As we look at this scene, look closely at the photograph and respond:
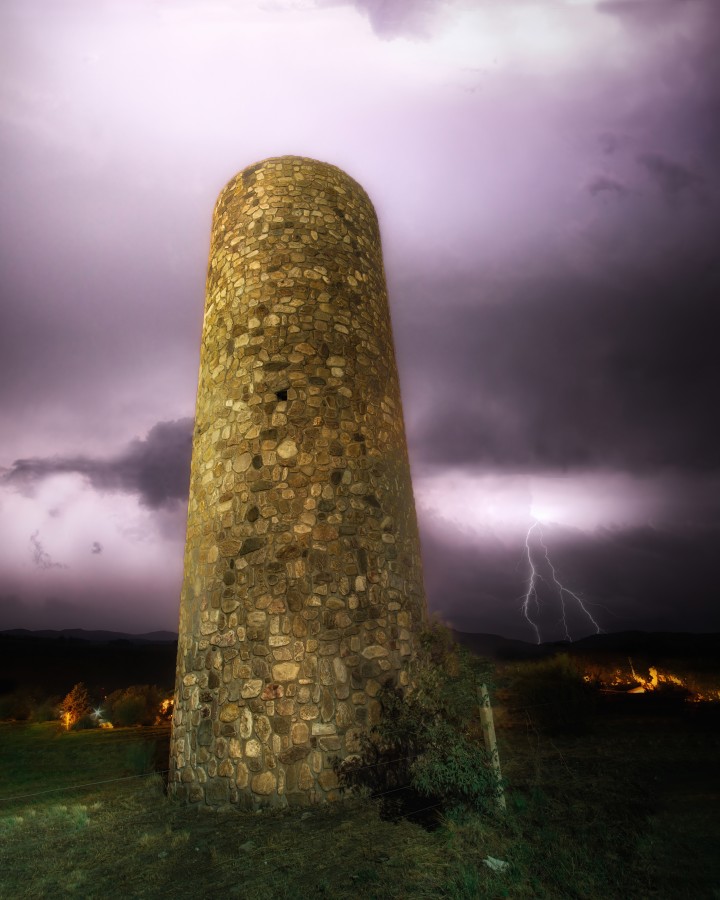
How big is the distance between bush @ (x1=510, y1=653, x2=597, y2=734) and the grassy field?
2.97m

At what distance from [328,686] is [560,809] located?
2484 millimetres

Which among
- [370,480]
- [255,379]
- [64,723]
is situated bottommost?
[64,723]

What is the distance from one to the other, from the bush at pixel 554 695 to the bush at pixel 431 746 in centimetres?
376

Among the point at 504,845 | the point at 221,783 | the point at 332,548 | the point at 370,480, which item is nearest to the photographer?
the point at 504,845

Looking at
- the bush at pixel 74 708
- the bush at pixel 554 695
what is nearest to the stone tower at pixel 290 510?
the bush at pixel 554 695

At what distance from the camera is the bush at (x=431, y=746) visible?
4.54m

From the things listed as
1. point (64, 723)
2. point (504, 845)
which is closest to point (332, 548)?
point (504, 845)

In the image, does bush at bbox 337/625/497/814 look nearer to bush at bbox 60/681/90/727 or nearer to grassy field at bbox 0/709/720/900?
grassy field at bbox 0/709/720/900

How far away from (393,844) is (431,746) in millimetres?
987

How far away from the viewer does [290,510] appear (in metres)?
6.11

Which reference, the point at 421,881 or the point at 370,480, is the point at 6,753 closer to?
the point at 370,480

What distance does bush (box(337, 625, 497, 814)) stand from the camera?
Answer: 4535mm

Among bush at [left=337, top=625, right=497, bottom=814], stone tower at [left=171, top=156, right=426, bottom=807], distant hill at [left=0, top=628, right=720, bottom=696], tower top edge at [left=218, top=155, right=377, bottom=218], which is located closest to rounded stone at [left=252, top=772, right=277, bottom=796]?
stone tower at [left=171, top=156, right=426, bottom=807]

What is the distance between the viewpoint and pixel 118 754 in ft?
30.9
